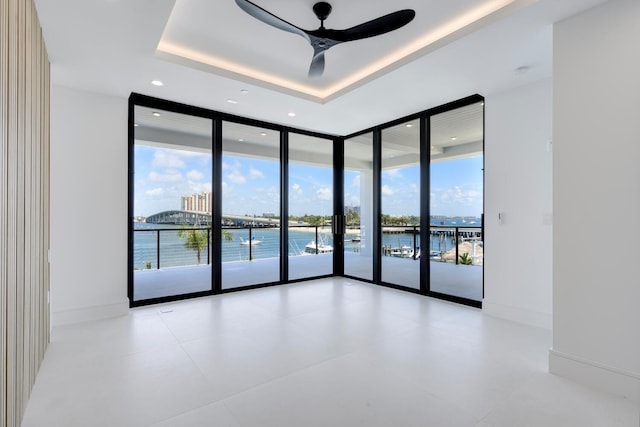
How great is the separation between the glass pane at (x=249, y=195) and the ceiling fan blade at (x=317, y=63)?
2375 mm

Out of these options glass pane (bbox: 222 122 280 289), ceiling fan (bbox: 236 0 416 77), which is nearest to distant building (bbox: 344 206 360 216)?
glass pane (bbox: 222 122 280 289)
